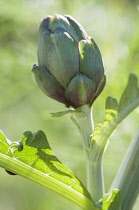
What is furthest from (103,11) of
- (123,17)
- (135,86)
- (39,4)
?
(135,86)

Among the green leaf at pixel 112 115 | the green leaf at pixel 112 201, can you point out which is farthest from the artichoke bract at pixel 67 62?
the green leaf at pixel 112 201

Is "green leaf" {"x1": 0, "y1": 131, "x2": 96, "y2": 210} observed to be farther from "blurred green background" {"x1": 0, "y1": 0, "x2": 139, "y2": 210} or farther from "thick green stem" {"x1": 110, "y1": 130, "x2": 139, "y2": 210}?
"blurred green background" {"x1": 0, "y1": 0, "x2": 139, "y2": 210}

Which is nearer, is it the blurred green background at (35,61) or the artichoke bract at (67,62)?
the artichoke bract at (67,62)

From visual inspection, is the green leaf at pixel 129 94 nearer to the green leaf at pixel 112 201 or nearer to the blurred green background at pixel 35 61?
the green leaf at pixel 112 201

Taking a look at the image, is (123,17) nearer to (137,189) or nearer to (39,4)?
(39,4)

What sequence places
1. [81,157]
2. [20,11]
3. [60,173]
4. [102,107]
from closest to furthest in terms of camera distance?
1. [60,173]
2. [102,107]
3. [81,157]
4. [20,11]

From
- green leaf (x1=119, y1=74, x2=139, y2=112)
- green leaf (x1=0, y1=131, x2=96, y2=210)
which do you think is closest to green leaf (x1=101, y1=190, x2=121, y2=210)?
green leaf (x1=0, y1=131, x2=96, y2=210)
